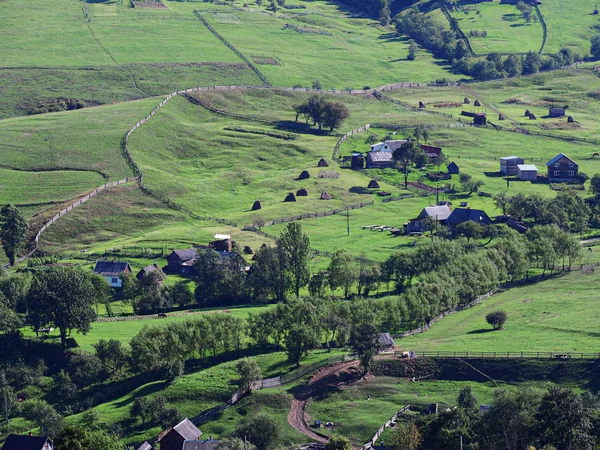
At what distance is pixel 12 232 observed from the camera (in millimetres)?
175125

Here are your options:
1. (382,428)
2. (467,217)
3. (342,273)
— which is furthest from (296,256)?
(382,428)

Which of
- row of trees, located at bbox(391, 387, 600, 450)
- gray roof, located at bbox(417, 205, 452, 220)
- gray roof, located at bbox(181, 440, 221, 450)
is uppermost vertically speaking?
row of trees, located at bbox(391, 387, 600, 450)

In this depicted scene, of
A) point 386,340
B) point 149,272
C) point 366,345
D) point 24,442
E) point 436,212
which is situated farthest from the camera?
point 436,212

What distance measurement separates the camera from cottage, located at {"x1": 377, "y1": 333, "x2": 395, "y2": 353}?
422ft

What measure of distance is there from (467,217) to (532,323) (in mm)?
53275

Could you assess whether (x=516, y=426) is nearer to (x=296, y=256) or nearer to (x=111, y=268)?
(x=296, y=256)

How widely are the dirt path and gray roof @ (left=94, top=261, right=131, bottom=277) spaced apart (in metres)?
48.7

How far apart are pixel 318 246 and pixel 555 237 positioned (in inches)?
1523

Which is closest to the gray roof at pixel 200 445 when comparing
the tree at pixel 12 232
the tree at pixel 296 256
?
the tree at pixel 296 256

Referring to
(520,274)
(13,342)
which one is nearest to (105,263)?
(13,342)


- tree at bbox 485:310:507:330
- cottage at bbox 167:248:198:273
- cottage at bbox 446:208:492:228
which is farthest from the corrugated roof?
cottage at bbox 446:208:492:228

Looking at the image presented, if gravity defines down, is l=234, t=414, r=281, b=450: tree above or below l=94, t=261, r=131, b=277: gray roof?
above

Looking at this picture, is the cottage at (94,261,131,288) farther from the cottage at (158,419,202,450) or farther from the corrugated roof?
the corrugated roof

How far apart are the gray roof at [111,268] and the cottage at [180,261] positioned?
751cm
